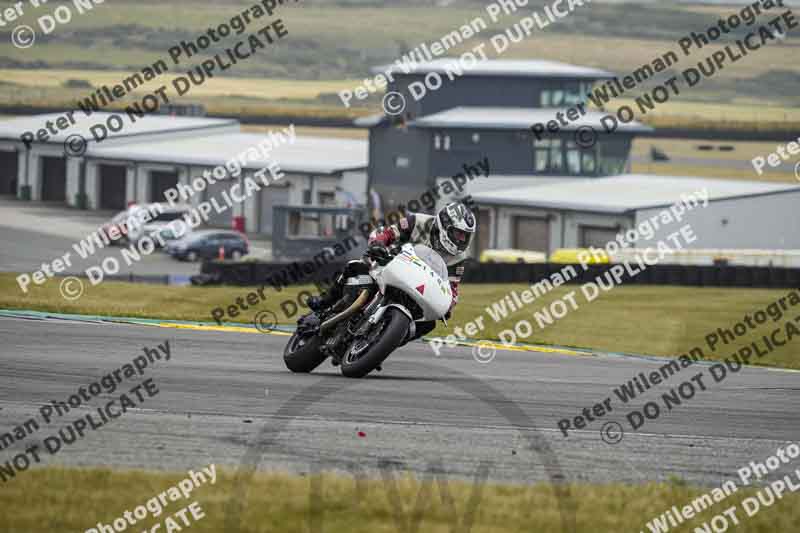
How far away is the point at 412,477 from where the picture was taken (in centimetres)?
815

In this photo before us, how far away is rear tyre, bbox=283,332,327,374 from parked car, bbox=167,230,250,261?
36.8 metres

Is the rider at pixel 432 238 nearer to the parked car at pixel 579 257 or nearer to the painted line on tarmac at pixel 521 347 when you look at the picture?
the painted line on tarmac at pixel 521 347

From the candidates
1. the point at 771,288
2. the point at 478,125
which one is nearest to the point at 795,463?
the point at 771,288

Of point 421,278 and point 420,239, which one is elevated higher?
point 420,239

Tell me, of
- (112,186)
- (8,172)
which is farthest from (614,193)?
(8,172)

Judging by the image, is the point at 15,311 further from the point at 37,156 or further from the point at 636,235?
the point at 37,156

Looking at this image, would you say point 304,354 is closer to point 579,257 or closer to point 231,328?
point 231,328

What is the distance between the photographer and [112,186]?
68.9 metres

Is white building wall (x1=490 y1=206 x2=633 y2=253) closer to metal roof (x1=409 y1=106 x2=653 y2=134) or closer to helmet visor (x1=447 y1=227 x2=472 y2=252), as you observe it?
metal roof (x1=409 y1=106 x2=653 y2=134)

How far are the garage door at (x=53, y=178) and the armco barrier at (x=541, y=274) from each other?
36.5 metres

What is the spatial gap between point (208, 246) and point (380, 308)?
3894 centimetres

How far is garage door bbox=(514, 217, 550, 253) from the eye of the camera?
54062 mm

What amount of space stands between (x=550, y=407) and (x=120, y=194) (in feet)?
198

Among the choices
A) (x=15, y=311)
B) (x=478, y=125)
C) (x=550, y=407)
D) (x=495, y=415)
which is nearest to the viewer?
(x=495, y=415)
